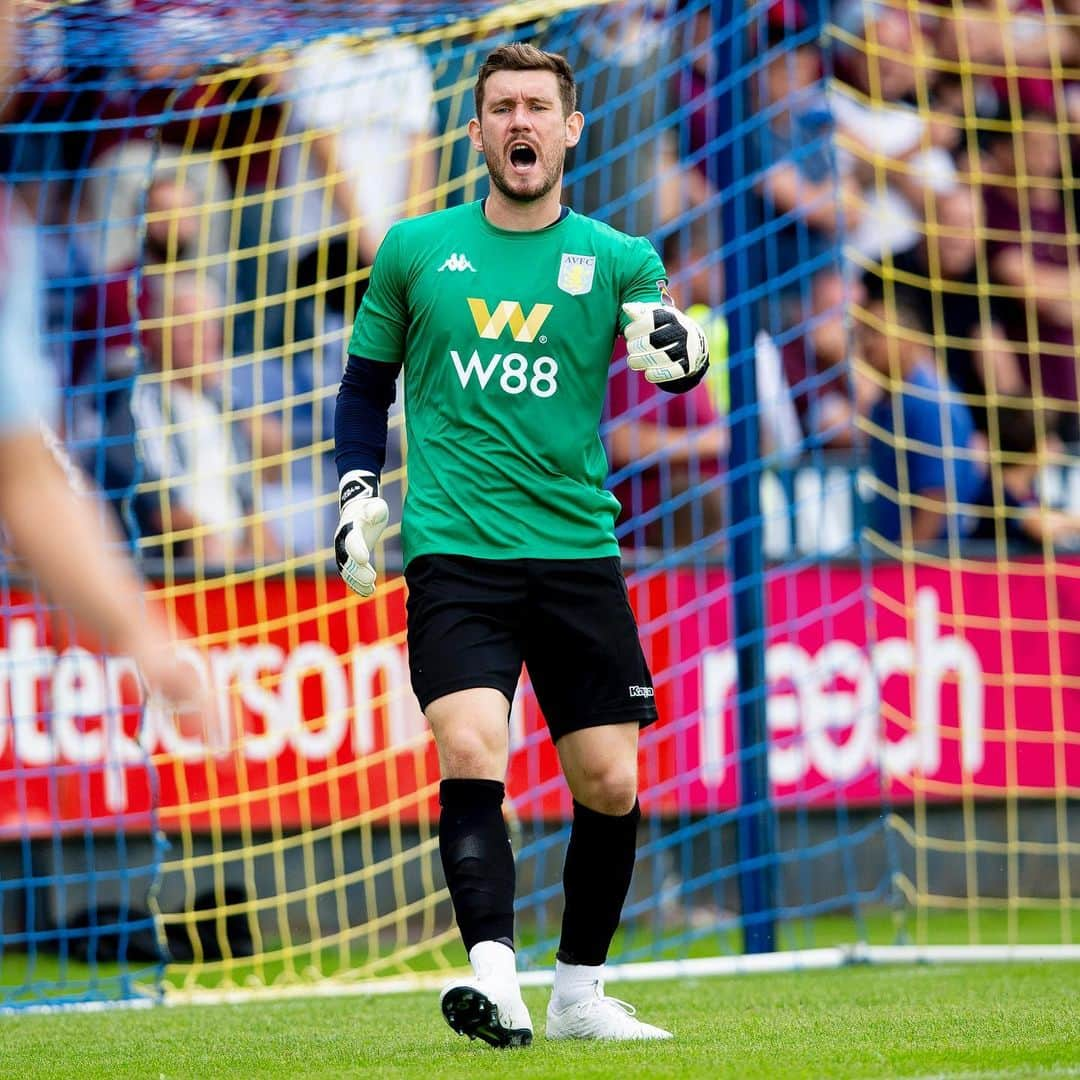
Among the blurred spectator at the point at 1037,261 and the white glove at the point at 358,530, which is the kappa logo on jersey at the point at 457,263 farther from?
the blurred spectator at the point at 1037,261

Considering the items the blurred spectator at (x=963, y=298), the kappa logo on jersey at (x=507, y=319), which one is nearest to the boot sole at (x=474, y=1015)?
the kappa logo on jersey at (x=507, y=319)

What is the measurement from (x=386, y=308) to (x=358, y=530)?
21.3 inches

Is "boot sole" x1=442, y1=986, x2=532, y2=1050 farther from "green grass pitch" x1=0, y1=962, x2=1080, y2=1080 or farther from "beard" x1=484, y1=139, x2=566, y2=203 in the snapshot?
"beard" x1=484, y1=139, x2=566, y2=203

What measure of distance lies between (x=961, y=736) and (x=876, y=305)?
8.01 ft

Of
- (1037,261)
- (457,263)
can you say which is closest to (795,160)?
(1037,261)

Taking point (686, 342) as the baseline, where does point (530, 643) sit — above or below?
below

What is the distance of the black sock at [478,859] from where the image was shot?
433 cm

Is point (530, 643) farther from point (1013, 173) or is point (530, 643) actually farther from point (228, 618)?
point (1013, 173)

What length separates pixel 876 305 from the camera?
9672mm

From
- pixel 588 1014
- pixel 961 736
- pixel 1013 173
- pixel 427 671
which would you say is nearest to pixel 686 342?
pixel 427 671

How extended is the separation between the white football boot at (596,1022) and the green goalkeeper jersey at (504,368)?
1019 mm

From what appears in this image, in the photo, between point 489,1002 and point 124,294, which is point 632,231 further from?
point 489,1002

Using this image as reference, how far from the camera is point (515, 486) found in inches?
178

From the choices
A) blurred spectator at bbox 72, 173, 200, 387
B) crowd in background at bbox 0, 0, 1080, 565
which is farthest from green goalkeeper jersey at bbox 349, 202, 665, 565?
blurred spectator at bbox 72, 173, 200, 387
